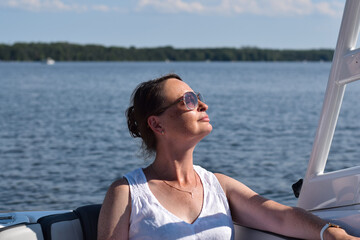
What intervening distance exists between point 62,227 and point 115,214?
0.21 meters

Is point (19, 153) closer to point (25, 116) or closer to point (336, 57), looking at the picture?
point (25, 116)

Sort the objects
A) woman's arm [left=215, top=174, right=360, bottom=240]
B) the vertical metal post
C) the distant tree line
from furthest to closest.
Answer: the distant tree line → the vertical metal post → woman's arm [left=215, top=174, right=360, bottom=240]

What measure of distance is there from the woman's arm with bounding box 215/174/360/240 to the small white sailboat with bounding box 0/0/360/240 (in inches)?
1.5

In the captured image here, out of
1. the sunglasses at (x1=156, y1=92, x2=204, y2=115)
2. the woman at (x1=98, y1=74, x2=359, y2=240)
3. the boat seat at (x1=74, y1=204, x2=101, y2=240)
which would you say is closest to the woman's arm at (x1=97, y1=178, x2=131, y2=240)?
the woman at (x1=98, y1=74, x2=359, y2=240)

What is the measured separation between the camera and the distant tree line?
8125 centimetres

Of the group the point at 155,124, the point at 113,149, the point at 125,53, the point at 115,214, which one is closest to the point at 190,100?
the point at 155,124

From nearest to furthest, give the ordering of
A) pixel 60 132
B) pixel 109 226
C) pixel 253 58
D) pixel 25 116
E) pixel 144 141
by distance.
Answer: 1. pixel 109 226
2. pixel 144 141
3. pixel 60 132
4. pixel 25 116
5. pixel 253 58

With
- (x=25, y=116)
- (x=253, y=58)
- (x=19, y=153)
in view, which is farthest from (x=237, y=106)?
(x=253, y=58)

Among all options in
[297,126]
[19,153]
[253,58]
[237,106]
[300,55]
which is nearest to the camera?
[19,153]

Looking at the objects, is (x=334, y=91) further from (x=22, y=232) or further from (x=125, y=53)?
(x=125, y=53)

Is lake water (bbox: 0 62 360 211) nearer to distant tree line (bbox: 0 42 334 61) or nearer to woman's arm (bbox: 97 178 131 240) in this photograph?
woman's arm (bbox: 97 178 131 240)

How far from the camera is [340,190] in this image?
98.5 inches

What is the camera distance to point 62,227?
2.07 metres

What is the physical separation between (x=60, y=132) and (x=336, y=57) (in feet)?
49.8
